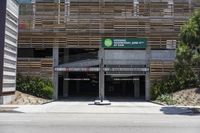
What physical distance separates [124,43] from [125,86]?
1076 cm

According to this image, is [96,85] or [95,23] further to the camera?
[96,85]

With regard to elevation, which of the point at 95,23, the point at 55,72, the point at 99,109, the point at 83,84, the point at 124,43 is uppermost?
the point at 95,23

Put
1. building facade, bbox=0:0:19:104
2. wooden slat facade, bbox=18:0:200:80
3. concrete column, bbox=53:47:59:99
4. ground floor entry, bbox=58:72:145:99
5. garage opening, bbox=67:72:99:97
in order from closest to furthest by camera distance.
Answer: building facade, bbox=0:0:19:104 < concrete column, bbox=53:47:59:99 < wooden slat facade, bbox=18:0:200:80 < ground floor entry, bbox=58:72:145:99 < garage opening, bbox=67:72:99:97

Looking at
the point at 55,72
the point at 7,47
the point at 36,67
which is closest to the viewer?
the point at 7,47

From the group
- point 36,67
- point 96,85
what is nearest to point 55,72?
point 36,67

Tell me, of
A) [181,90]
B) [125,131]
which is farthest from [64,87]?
[125,131]

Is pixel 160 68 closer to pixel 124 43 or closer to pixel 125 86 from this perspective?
pixel 124 43

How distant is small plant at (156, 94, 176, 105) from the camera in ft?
134

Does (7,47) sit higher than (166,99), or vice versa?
(7,47)

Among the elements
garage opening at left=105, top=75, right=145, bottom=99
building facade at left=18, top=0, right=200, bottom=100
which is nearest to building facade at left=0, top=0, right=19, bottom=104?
building facade at left=18, top=0, right=200, bottom=100

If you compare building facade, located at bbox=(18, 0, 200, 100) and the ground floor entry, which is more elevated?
building facade, located at bbox=(18, 0, 200, 100)

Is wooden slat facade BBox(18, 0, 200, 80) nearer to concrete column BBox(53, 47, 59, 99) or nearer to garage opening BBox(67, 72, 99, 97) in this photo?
concrete column BBox(53, 47, 59, 99)

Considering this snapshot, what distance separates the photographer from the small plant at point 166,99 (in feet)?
134

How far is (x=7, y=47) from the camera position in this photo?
36750mm
